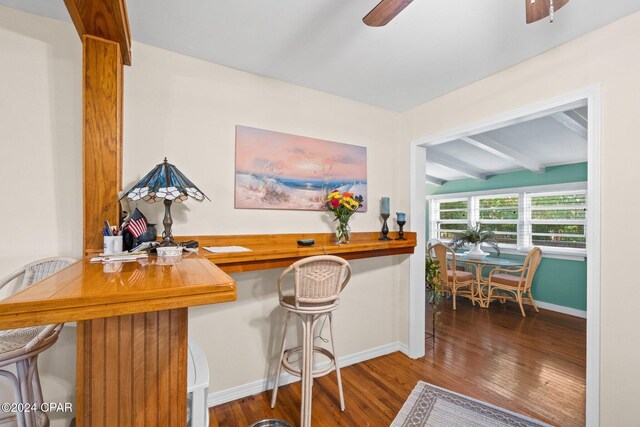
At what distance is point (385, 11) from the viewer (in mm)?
1212

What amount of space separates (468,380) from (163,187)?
271 cm

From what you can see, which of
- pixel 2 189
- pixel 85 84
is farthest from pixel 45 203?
pixel 85 84

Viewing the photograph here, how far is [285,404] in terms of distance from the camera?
2121 millimetres

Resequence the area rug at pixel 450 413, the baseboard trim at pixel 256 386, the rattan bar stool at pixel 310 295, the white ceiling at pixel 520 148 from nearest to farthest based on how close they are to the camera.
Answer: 1. the rattan bar stool at pixel 310 295
2. the area rug at pixel 450 413
3. the baseboard trim at pixel 256 386
4. the white ceiling at pixel 520 148

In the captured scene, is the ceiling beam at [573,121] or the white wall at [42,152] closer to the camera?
the white wall at [42,152]

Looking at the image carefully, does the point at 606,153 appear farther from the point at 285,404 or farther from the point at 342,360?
the point at 285,404

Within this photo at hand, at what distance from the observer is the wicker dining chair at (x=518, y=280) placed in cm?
413

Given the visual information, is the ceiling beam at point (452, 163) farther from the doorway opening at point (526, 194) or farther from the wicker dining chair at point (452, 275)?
the wicker dining chair at point (452, 275)

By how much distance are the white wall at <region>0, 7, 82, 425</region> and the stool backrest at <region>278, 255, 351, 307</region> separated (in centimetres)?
133

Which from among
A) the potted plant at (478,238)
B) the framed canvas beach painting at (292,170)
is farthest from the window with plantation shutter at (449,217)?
the framed canvas beach painting at (292,170)

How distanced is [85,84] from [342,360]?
268cm

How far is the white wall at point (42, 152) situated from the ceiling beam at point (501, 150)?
3.52 metres

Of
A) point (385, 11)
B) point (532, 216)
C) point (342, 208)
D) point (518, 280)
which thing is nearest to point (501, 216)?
point (532, 216)

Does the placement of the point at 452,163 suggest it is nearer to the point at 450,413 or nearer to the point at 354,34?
the point at 354,34
